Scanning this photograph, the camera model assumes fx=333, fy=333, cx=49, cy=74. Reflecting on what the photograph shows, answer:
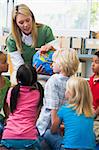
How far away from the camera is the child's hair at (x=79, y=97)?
2.02m

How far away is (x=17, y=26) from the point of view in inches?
101

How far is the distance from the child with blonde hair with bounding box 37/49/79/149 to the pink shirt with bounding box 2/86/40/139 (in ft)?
0.18

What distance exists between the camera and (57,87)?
2.12m

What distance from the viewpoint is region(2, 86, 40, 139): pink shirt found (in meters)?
2.11

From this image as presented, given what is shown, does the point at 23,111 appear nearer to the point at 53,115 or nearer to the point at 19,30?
the point at 53,115

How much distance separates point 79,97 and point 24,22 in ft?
2.68

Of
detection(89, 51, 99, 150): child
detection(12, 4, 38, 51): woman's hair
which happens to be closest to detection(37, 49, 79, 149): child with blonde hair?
detection(89, 51, 99, 150): child

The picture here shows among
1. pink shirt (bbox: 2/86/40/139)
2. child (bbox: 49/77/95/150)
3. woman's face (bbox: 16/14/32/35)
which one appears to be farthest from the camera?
woman's face (bbox: 16/14/32/35)

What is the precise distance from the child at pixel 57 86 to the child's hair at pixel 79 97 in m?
0.10

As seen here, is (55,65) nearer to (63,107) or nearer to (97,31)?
(63,107)

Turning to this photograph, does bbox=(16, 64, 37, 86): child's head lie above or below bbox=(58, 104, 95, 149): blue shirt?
above

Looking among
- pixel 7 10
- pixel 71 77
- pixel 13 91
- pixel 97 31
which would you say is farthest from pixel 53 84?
pixel 7 10

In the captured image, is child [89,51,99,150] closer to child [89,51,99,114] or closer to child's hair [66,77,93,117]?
child [89,51,99,114]

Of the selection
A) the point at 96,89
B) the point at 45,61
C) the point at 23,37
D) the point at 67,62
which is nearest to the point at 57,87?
the point at 67,62
